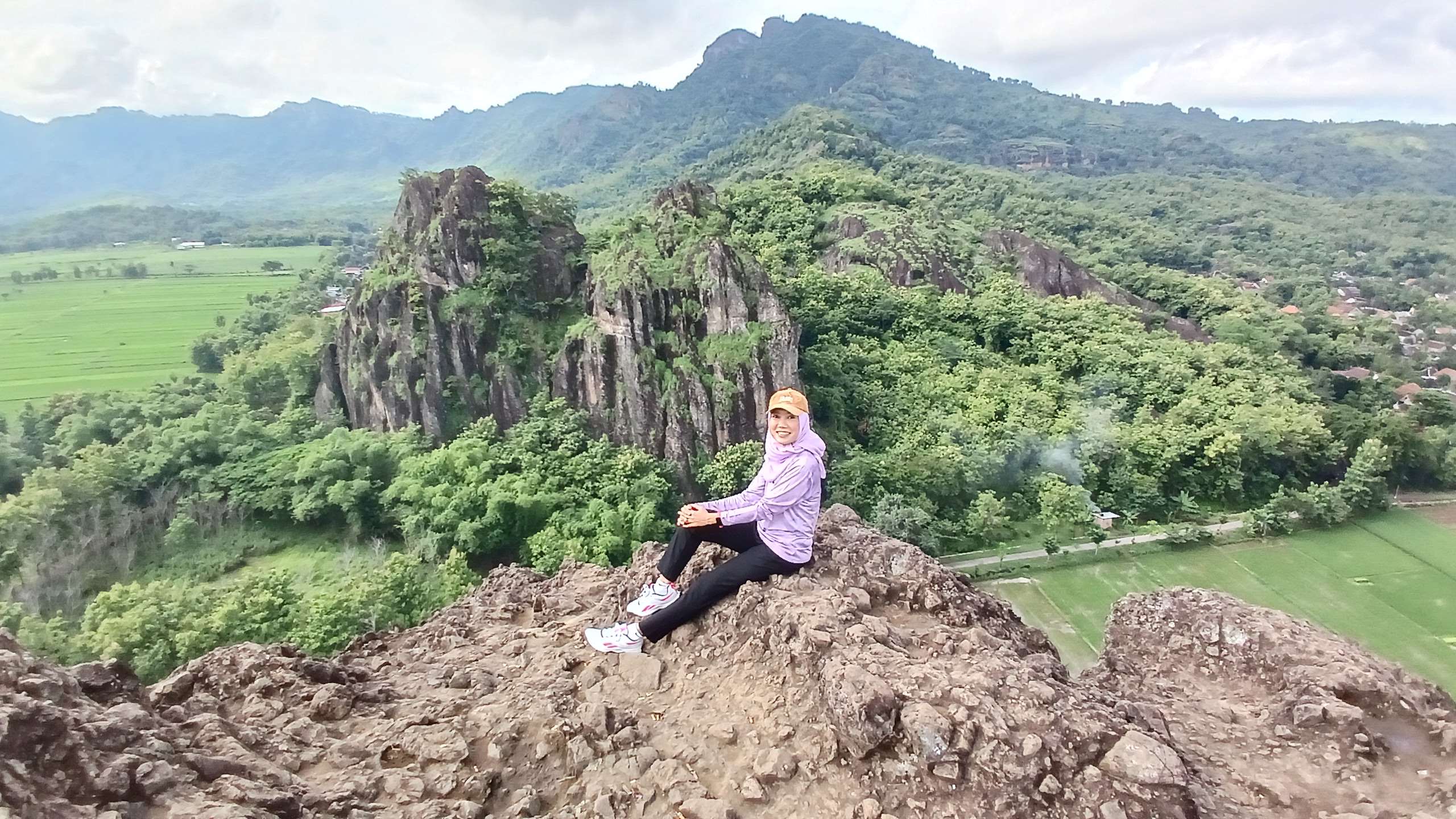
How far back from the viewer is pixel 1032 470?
27125 mm

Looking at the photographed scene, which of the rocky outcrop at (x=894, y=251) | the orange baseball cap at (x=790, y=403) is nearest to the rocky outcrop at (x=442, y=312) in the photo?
the rocky outcrop at (x=894, y=251)

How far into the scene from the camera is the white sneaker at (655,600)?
21.0 ft

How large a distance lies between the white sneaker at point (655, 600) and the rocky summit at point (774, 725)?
34 centimetres

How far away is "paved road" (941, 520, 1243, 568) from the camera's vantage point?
77.2 feet

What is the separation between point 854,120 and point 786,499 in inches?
3946

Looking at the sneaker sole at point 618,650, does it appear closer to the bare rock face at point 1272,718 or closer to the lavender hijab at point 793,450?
the lavender hijab at point 793,450

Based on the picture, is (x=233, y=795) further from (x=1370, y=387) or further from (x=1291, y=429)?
(x=1370, y=387)

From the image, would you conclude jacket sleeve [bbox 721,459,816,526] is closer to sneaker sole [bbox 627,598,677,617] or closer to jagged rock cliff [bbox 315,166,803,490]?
sneaker sole [bbox 627,598,677,617]

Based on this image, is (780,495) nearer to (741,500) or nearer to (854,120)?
(741,500)

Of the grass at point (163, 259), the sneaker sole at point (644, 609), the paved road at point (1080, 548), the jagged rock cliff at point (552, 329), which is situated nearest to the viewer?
the sneaker sole at point (644, 609)

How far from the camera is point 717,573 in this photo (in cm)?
610

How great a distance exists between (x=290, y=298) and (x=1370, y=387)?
6298 cm

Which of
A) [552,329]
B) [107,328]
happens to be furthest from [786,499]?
[107,328]

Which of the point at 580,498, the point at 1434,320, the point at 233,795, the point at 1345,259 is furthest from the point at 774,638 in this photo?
the point at 1345,259
